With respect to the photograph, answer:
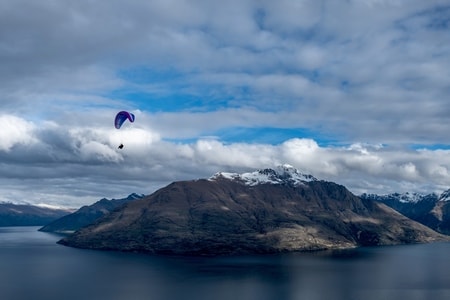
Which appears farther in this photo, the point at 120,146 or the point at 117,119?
the point at 117,119

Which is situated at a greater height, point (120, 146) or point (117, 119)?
point (117, 119)

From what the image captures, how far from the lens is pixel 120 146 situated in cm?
18462

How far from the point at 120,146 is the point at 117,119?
1784 centimetres

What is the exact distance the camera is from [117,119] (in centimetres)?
19775
